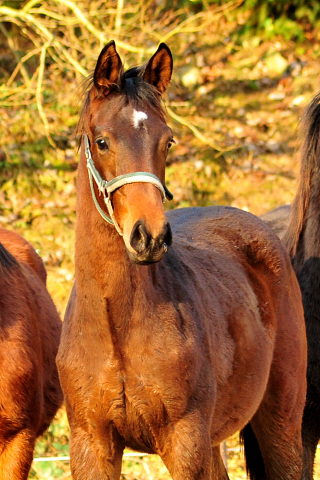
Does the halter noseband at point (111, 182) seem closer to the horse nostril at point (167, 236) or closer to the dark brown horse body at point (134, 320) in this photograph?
the dark brown horse body at point (134, 320)

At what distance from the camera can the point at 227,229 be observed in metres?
3.91

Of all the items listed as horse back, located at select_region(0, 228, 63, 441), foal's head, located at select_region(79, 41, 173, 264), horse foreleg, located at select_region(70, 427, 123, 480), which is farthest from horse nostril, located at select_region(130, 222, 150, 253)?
horse back, located at select_region(0, 228, 63, 441)

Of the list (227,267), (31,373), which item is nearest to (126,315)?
(227,267)

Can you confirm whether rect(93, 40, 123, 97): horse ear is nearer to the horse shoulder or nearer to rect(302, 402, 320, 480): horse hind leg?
the horse shoulder

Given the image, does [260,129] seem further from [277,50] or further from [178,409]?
[178,409]

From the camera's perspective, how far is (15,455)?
364 cm

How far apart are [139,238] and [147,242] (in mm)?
51

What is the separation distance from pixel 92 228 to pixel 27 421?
1474 millimetres

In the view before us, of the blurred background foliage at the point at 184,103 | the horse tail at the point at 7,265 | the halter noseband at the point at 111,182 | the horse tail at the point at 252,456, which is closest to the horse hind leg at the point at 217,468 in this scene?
the horse tail at the point at 252,456

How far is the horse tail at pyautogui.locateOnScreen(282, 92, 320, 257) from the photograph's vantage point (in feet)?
15.0

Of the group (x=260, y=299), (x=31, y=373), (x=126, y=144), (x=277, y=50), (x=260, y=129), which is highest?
(x=277, y=50)

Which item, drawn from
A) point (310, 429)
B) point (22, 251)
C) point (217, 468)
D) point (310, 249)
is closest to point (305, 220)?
point (310, 249)

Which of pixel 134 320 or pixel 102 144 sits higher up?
pixel 102 144

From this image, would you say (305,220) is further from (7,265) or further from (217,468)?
(7,265)
